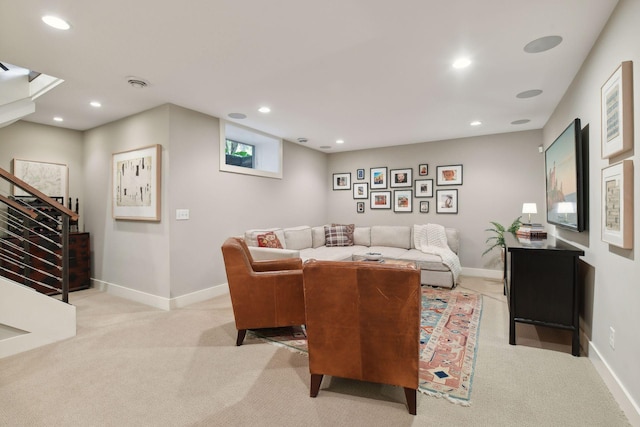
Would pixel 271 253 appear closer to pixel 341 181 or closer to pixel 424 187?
pixel 341 181

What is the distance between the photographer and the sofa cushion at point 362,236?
592 centimetres

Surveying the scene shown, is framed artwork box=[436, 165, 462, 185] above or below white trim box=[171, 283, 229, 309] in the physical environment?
above

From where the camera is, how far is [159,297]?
3.76 m

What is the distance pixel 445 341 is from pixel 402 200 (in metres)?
3.61

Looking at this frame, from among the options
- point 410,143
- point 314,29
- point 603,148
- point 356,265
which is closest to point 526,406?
point 356,265

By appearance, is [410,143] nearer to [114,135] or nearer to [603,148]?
[603,148]

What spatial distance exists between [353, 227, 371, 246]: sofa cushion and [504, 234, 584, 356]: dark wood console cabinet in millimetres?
3269

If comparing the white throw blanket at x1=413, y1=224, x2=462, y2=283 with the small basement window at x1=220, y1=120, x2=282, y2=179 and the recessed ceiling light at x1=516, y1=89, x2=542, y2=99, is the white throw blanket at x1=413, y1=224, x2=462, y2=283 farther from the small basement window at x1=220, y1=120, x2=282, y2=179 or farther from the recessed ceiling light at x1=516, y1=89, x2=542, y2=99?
the small basement window at x1=220, y1=120, x2=282, y2=179

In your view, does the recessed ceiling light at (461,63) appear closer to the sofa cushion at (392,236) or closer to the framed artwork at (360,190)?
the sofa cushion at (392,236)

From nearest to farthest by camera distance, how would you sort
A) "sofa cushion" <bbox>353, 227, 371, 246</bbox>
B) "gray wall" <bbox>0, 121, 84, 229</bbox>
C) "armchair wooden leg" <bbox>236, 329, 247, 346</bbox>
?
"armchair wooden leg" <bbox>236, 329, 247, 346</bbox>, "gray wall" <bbox>0, 121, 84, 229</bbox>, "sofa cushion" <bbox>353, 227, 371, 246</bbox>

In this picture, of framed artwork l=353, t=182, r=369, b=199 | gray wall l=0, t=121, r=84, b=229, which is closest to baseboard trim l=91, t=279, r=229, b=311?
gray wall l=0, t=121, r=84, b=229

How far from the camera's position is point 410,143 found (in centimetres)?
591

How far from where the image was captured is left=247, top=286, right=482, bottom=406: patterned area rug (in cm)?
208

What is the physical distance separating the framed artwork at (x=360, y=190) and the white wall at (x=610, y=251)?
12.7 feet
